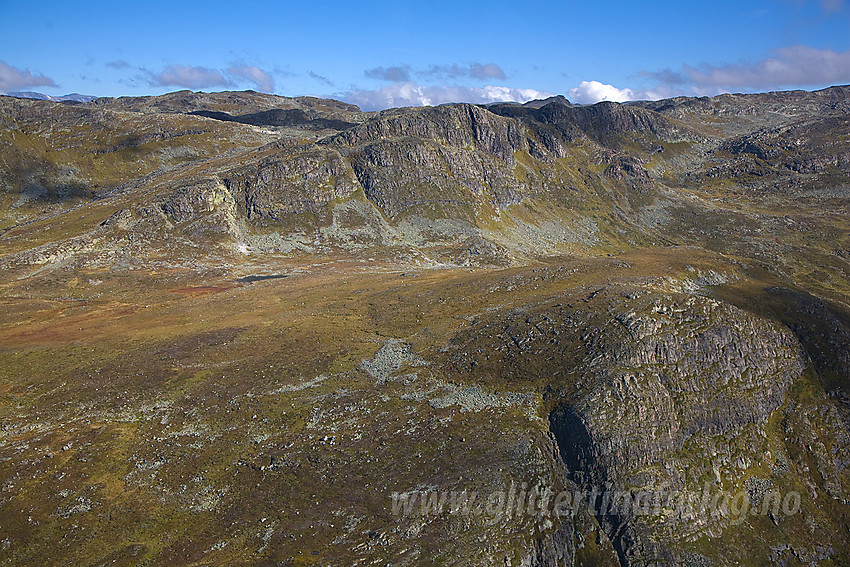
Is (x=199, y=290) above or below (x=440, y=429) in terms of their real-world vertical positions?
above

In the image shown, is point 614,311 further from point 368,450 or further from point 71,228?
point 71,228

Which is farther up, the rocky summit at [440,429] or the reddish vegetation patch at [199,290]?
the reddish vegetation patch at [199,290]

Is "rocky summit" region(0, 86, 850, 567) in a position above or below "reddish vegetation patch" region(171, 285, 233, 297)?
below

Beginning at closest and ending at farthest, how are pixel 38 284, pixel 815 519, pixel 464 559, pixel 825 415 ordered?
pixel 464 559
pixel 815 519
pixel 825 415
pixel 38 284

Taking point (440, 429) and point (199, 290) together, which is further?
point (199, 290)

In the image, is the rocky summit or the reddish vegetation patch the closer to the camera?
the rocky summit

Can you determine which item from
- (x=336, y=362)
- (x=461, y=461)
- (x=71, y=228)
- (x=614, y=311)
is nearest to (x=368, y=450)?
(x=461, y=461)

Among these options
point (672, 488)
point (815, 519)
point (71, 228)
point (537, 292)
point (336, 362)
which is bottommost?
point (815, 519)

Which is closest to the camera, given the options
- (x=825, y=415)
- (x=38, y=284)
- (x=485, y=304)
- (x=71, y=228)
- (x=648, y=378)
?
(x=648, y=378)

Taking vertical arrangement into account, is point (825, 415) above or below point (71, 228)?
below

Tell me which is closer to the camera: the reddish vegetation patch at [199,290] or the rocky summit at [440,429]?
the rocky summit at [440,429]

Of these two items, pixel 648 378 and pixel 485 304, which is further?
pixel 485 304
